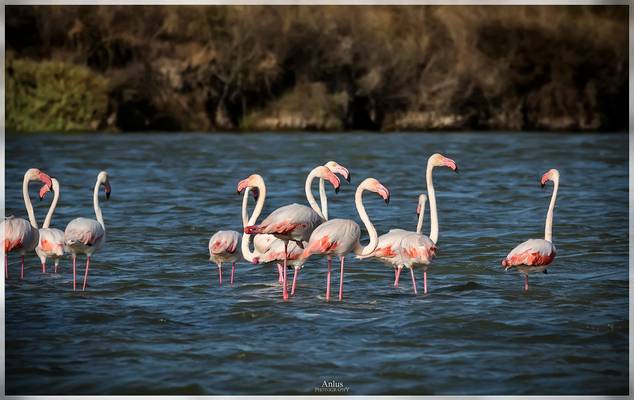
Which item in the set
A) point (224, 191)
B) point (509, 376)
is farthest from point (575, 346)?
point (224, 191)

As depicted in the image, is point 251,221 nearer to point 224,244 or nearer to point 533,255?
point 224,244

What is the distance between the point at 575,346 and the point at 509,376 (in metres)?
1.08

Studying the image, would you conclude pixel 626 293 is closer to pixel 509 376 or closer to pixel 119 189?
pixel 509 376

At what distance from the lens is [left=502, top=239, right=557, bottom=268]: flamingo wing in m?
9.59

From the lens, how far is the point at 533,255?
9578mm

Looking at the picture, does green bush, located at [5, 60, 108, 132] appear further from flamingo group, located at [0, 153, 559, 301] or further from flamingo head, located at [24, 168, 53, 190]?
flamingo group, located at [0, 153, 559, 301]

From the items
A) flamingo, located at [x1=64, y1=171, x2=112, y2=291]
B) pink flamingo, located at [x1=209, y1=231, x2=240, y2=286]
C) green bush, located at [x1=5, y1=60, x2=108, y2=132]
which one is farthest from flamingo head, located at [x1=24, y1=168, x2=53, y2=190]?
green bush, located at [x1=5, y1=60, x2=108, y2=132]

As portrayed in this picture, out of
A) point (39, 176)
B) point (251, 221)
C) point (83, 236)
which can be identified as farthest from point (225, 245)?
point (39, 176)

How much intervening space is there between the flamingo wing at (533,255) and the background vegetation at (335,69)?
69.6 ft

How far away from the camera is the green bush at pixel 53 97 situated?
28.8 meters

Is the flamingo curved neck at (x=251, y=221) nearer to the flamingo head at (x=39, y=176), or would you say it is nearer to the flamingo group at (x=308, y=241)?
the flamingo group at (x=308, y=241)

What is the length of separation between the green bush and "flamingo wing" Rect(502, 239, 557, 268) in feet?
68.4

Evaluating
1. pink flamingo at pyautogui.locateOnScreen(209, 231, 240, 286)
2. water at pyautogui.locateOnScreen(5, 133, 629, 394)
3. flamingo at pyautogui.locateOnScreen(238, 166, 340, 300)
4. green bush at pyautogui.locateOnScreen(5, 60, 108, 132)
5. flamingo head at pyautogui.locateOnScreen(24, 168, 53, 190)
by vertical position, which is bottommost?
water at pyautogui.locateOnScreen(5, 133, 629, 394)

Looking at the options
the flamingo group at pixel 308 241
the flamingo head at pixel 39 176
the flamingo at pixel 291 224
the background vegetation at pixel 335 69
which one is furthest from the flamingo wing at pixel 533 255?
the background vegetation at pixel 335 69
